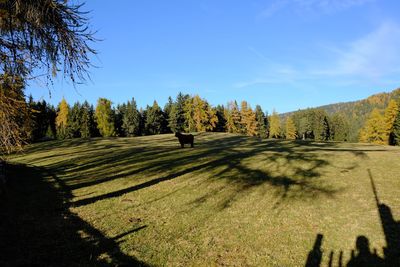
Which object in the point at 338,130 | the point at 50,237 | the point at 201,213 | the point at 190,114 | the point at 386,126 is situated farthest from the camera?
the point at 338,130

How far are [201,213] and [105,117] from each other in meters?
84.9

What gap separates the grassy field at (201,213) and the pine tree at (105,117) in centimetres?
7238

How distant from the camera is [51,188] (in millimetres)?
16938

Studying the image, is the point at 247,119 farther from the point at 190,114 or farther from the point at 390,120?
the point at 390,120

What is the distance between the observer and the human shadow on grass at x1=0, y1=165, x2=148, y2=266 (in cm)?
779

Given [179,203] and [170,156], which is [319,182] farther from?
[170,156]

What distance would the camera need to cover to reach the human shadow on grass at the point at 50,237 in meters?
7.79

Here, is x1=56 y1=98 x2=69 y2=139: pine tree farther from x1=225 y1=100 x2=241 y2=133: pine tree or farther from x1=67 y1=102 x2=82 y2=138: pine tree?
x1=225 y1=100 x2=241 y2=133: pine tree

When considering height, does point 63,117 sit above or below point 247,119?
above

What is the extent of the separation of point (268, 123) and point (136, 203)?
118 metres

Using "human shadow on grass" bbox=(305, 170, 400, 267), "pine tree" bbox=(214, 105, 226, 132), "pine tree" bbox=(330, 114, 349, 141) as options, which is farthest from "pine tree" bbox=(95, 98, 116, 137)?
"human shadow on grass" bbox=(305, 170, 400, 267)

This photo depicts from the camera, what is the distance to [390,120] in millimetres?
72688

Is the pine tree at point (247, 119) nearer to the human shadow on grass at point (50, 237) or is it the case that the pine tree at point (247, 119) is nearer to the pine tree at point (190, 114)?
the pine tree at point (190, 114)

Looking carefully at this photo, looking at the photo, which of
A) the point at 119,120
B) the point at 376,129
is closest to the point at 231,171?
the point at 376,129
